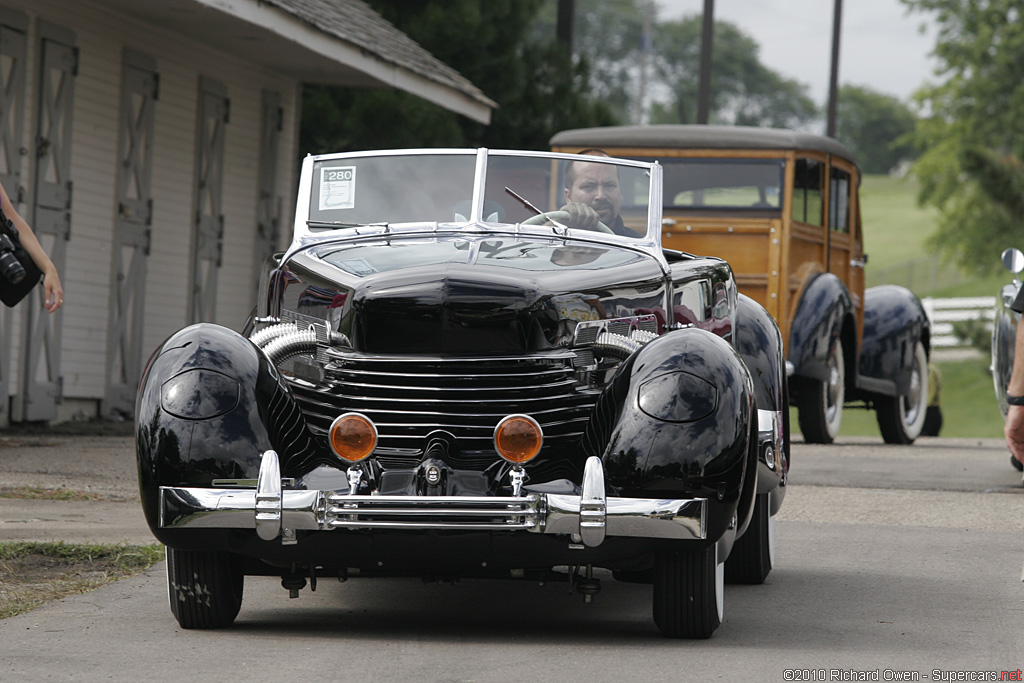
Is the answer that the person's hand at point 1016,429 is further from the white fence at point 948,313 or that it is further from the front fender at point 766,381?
the white fence at point 948,313

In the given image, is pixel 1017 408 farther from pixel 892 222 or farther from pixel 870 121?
pixel 870 121

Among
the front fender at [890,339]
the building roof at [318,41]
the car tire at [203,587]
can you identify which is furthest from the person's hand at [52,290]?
the front fender at [890,339]

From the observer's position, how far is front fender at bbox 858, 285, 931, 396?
49.9ft

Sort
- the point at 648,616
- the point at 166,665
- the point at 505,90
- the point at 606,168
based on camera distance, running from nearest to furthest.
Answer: the point at 166,665 < the point at 648,616 < the point at 606,168 < the point at 505,90

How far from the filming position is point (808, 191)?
14211mm

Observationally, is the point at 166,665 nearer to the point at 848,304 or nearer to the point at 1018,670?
the point at 1018,670

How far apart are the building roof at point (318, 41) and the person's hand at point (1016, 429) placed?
821cm

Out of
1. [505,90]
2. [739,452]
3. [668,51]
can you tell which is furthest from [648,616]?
[668,51]

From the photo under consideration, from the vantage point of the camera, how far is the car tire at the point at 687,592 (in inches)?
201

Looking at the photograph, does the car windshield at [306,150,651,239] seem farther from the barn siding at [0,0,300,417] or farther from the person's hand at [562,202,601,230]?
the barn siding at [0,0,300,417]

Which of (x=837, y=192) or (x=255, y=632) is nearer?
(x=255, y=632)

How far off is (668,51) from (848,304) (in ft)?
294

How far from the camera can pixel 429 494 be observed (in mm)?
4926

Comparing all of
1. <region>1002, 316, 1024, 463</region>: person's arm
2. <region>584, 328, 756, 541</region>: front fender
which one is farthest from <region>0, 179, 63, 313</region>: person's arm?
<region>1002, 316, 1024, 463</region>: person's arm
